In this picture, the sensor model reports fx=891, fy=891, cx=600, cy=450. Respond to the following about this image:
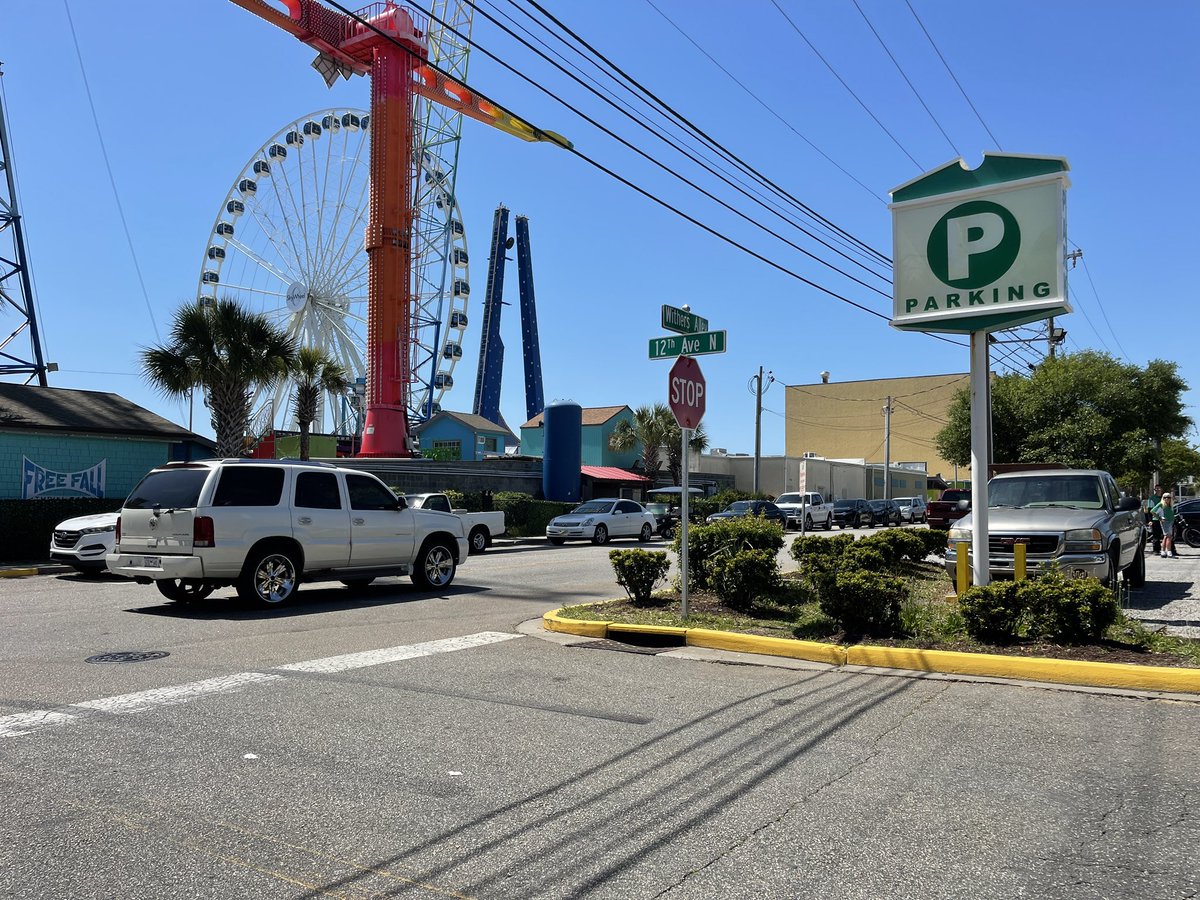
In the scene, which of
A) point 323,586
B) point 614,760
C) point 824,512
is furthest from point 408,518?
point 824,512

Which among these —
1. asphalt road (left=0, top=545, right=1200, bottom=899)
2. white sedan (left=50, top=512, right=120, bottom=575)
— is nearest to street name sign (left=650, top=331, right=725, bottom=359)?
asphalt road (left=0, top=545, right=1200, bottom=899)

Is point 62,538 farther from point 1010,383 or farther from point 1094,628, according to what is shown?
point 1010,383

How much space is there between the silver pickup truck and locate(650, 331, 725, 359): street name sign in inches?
153

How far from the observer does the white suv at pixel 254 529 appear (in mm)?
10594

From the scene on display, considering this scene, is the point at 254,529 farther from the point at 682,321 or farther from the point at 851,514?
the point at 851,514

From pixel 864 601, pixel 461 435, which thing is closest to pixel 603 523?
pixel 864 601

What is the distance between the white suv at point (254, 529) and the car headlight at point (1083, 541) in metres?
8.72

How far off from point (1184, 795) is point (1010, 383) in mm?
37374

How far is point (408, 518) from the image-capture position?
515 inches

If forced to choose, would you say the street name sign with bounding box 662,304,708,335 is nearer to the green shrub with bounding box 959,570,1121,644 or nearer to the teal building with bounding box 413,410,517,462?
the green shrub with bounding box 959,570,1121,644

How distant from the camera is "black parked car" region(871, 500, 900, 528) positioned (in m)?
49.3

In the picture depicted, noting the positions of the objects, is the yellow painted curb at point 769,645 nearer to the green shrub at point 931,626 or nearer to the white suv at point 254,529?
the green shrub at point 931,626

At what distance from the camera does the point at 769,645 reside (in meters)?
8.33

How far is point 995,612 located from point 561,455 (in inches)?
1091
